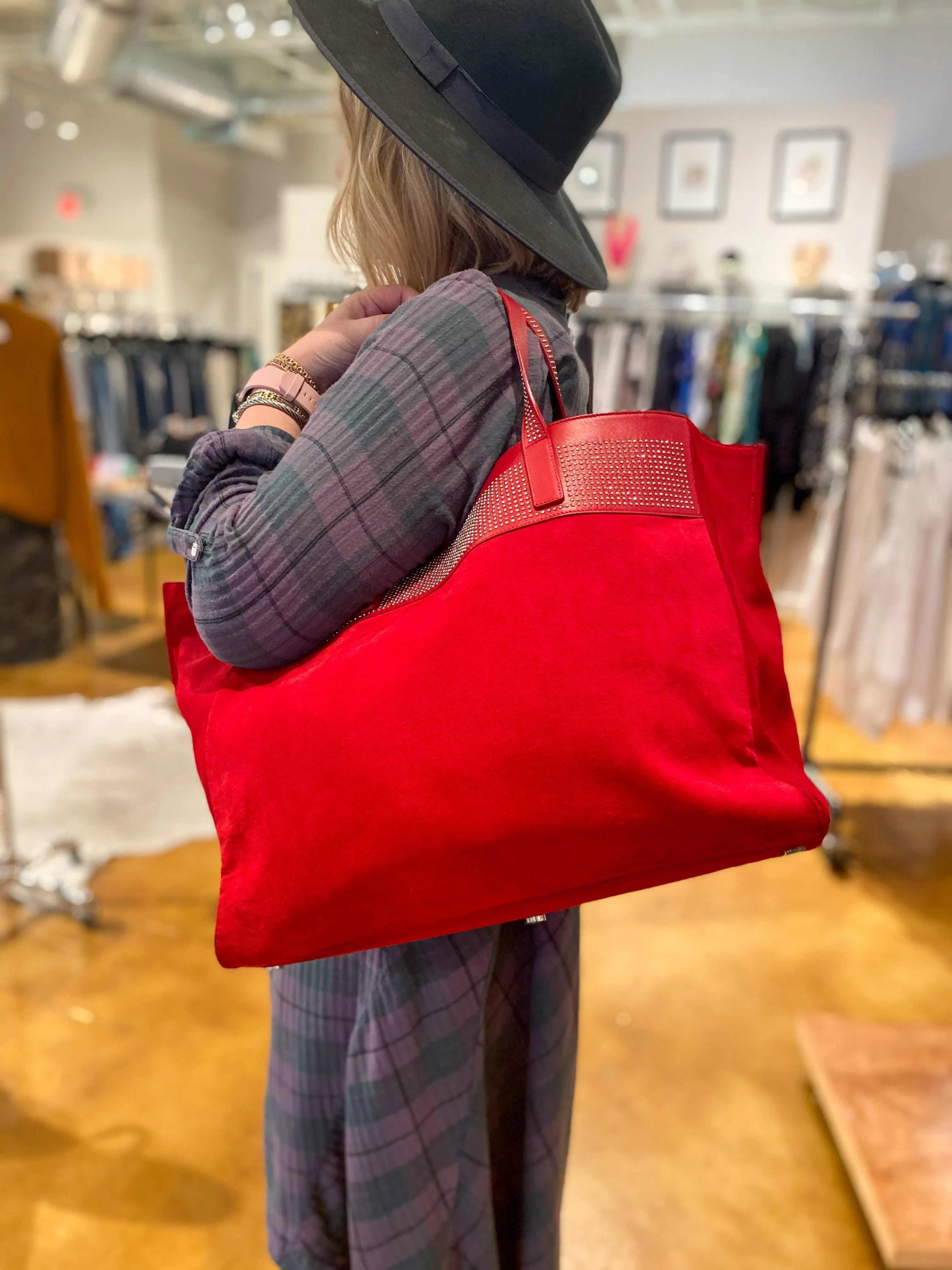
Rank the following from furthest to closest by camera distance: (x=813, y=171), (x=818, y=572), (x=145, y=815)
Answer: (x=813, y=171) → (x=818, y=572) → (x=145, y=815)

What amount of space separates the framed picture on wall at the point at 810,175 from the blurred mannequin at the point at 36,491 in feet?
12.6

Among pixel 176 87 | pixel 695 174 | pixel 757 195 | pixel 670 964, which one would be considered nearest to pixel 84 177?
pixel 176 87

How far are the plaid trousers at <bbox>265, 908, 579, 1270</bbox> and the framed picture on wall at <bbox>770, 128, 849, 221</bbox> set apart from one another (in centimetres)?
470

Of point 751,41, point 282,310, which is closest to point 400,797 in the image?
point 282,310

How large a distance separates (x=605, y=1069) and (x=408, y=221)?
1570 mm

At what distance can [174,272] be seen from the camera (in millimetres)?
6406

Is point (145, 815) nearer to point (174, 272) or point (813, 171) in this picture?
point (813, 171)

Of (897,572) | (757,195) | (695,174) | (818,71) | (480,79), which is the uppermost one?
(818,71)

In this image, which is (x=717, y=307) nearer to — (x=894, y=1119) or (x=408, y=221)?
(x=894, y=1119)

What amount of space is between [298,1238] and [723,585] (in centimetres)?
77

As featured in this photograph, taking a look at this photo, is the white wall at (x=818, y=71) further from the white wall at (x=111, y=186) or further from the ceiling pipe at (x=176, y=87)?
the ceiling pipe at (x=176, y=87)

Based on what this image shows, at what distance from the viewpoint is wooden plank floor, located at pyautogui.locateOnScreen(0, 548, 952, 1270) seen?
1359mm

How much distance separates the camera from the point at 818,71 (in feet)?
16.0

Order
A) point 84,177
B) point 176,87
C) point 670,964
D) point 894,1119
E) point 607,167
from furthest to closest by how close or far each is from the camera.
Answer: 1. point 84,177
2. point 176,87
3. point 607,167
4. point 670,964
5. point 894,1119
